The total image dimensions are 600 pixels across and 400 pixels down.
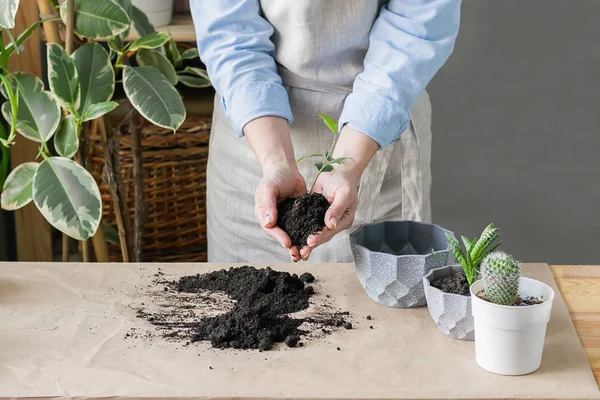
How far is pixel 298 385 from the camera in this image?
1177mm

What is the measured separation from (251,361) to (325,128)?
2.45 feet

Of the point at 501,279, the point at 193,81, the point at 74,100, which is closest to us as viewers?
the point at 501,279

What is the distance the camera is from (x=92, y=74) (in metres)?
2.21

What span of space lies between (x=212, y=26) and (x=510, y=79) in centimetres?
240

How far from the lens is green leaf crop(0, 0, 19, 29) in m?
1.97

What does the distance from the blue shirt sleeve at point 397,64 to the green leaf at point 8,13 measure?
0.83m

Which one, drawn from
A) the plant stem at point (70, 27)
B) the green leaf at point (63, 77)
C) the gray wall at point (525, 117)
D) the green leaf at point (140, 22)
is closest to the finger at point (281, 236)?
the green leaf at point (63, 77)

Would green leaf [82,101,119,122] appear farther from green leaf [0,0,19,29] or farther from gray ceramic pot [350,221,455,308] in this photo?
gray ceramic pot [350,221,455,308]

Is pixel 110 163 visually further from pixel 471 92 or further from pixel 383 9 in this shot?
pixel 471 92

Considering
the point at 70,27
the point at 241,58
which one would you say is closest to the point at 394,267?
the point at 241,58

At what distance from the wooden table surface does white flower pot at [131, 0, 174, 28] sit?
163 centimetres

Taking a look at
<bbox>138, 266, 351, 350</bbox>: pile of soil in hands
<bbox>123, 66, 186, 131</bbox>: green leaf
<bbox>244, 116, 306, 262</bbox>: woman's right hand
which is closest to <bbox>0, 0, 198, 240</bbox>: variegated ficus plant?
<bbox>123, 66, 186, 131</bbox>: green leaf

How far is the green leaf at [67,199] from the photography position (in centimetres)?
204

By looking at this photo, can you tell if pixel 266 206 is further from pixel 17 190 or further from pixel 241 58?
pixel 17 190
